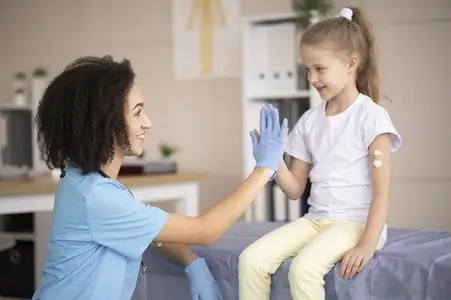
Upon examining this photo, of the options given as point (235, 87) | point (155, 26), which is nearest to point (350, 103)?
point (235, 87)

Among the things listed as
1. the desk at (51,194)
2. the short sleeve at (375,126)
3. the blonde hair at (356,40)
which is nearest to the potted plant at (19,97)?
the desk at (51,194)

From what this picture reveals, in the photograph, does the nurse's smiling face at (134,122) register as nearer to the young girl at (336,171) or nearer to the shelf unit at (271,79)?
the young girl at (336,171)

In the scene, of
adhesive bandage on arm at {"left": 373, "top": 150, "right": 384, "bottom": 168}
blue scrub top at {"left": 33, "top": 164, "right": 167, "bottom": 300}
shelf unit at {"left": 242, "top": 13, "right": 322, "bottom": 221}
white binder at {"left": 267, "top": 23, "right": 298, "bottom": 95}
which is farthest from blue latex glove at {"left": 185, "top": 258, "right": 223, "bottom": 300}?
white binder at {"left": 267, "top": 23, "right": 298, "bottom": 95}

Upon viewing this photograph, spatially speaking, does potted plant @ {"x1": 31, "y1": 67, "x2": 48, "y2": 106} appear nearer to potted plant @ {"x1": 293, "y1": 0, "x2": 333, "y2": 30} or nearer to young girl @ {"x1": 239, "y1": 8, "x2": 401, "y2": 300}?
potted plant @ {"x1": 293, "y1": 0, "x2": 333, "y2": 30}

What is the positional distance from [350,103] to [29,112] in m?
3.01

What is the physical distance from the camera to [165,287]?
71.9 inches

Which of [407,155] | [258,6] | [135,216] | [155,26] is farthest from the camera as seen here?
[155,26]

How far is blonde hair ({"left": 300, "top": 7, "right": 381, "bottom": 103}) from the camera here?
1.66m

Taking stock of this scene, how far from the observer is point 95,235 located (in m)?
1.44

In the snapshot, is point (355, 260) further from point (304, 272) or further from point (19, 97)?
point (19, 97)

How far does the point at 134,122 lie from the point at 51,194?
108cm

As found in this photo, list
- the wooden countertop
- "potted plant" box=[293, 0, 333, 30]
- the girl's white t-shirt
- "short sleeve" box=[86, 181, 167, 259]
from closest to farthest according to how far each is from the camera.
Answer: "short sleeve" box=[86, 181, 167, 259] < the girl's white t-shirt < the wooden countertop < "potted plant" box=[293, 0, 333, 30]

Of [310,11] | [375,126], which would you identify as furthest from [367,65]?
[310,11]

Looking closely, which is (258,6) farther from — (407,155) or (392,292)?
(392,292)
